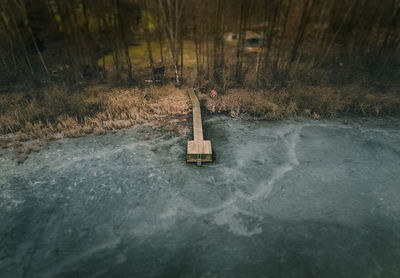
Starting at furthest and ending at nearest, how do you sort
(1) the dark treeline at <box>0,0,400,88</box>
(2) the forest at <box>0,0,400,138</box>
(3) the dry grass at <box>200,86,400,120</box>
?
1. (1) the dark treeline at <box>0,0,400,88</box>
2. (2) the forest at <box>0,0,400,138</box>
3. (3) the dry grass at <box>200,86,400,120</box>

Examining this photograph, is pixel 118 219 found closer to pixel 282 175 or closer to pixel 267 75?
pixel 282 175

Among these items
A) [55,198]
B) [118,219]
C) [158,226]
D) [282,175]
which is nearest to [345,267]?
[282,175]

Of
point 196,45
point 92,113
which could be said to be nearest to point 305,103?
point 196,45

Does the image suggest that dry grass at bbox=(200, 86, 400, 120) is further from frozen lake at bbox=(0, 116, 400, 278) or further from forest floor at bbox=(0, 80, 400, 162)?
frozen lake at bbox=(0, 116, 400, 278)

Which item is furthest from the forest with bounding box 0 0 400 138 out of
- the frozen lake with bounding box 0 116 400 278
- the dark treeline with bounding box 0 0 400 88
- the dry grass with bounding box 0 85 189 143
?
the frozen lake with bounding box 0 116 400 278

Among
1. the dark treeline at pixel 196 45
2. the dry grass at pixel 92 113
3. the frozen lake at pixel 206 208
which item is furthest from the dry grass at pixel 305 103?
the dry grass at pixel 92 113

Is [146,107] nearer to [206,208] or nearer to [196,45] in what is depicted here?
[196,45]
